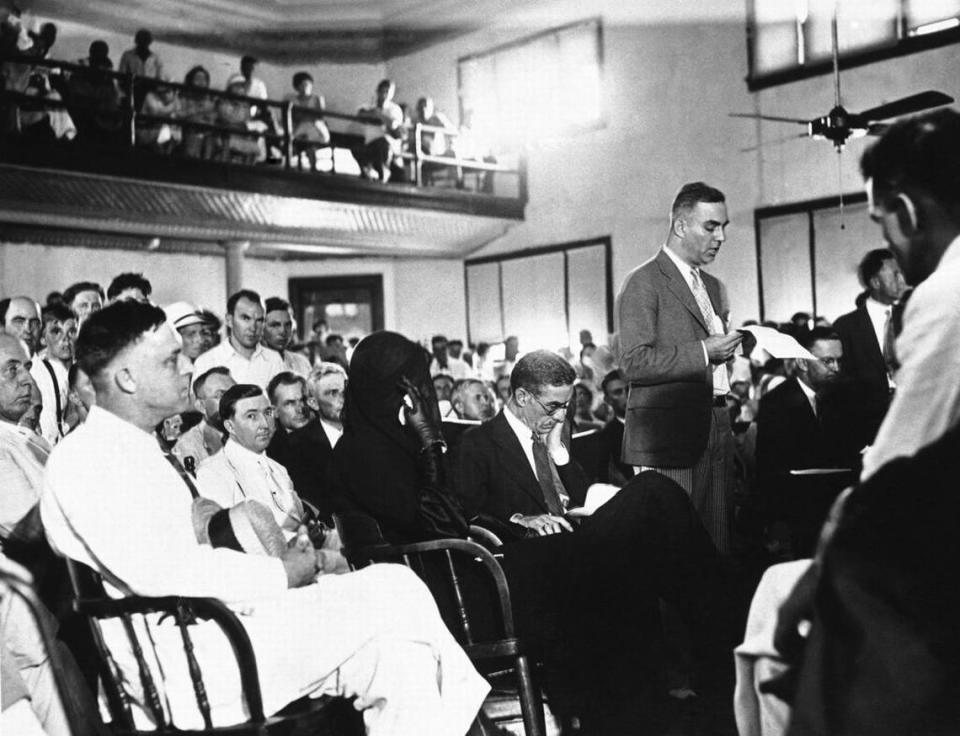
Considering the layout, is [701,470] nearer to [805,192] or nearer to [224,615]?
[224,615]

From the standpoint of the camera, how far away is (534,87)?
13.9 meters

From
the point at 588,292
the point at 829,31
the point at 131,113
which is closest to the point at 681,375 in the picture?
the point at 131,113

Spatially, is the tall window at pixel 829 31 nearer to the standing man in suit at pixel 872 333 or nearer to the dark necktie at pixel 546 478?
the standing man in suit at pixel 872 333

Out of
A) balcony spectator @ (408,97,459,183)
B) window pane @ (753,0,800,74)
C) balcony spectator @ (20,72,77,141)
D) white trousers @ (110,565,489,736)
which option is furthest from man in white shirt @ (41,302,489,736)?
balcony spectator @ (408,97,459,183)

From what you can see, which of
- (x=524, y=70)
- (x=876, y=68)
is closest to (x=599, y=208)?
(x=524, y=70)

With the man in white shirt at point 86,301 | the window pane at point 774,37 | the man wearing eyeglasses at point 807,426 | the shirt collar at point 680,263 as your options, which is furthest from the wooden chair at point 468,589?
the window pane at point 774,37

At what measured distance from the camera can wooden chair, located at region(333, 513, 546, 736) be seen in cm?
267

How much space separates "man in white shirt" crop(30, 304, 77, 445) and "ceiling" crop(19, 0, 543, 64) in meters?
9.84

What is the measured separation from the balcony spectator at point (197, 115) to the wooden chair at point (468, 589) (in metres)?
8.47

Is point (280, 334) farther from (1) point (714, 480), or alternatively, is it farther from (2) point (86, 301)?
(1) point (714, 480)

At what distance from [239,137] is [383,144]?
1718 mm

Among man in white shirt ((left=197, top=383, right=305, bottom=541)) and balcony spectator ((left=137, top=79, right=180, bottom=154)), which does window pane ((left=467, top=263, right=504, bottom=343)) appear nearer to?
balcony spectator ((left=137, top=79, right=180, bottom=154))

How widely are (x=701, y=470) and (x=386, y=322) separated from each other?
12522 mm

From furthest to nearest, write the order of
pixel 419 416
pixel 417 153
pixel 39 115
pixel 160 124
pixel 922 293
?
1. pixel 417 153
2. pixel 160 124
3. pixel 39 115
4. pixel 419 416
5. pixel 922 293
